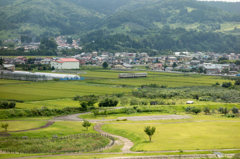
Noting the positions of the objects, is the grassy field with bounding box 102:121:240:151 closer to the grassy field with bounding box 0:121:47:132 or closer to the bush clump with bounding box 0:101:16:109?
the grassy field with bounding box 0:121:47:132

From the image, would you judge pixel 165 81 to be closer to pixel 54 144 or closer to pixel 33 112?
pixel 33 112

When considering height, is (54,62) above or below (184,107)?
above

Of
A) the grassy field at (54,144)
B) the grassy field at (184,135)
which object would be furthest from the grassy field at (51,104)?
the grassy field at (54,144)

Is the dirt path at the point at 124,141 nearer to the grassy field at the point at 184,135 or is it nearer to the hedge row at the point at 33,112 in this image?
the grassy field at the point at 184,135

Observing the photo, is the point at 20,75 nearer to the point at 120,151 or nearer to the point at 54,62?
the point at 54,62

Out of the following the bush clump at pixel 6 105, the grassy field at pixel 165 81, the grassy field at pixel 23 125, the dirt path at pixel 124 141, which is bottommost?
the dirt path at pixel 124 141

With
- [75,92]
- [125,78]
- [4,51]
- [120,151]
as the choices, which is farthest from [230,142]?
[4,51]
